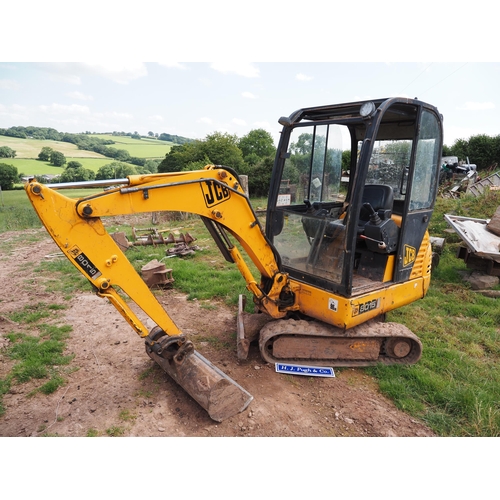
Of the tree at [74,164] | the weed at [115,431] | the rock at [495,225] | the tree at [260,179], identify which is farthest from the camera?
the tree at [74,164]

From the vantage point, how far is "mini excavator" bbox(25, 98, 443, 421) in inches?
130

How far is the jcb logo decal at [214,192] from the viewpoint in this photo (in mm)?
3421

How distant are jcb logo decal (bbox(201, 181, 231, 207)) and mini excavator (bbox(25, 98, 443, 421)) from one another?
12 mm

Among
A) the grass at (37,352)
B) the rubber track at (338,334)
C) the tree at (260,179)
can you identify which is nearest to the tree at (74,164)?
the tree at (260,179)

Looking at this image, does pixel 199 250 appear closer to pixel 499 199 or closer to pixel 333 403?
pixel 333 403

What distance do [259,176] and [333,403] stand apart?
1798 cm

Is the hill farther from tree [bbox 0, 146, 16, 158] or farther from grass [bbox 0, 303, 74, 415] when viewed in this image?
grass [bbox 0, 303, 74, 415]

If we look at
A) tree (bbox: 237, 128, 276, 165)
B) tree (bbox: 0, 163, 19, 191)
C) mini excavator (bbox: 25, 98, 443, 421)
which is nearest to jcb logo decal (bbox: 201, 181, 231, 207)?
mini excavator (bbox: 25, 98, 443, 421)

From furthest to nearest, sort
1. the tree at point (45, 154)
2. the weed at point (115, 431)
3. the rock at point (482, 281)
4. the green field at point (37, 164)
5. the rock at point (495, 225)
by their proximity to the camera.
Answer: the tree at point (45, 154)
the green field at point (37, 164)
the rock at point (495, 225)
the rock at point (482, 281)
the weed at point (115, 431)

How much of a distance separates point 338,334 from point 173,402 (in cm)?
193

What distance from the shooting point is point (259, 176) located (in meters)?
20.7

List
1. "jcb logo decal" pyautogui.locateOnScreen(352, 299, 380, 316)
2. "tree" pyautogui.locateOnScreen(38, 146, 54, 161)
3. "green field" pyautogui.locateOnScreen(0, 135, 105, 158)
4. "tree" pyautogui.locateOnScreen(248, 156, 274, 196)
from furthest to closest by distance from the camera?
"green field" pyautogui.locateOnScreen(0, 135, 105, 158), "tree" pyautogui.locateOnScreen(38, 146, 54, 161), "tree" pyautogui.locateOnScreen(248, 156, 274, 196), "jcb logo decal" pyautogui.locateOnScreen(352, 299, 380, 316)

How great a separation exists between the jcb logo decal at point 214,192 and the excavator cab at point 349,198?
4.03 ft

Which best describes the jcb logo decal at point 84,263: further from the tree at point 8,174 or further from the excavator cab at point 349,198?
the tree at point 8,174
